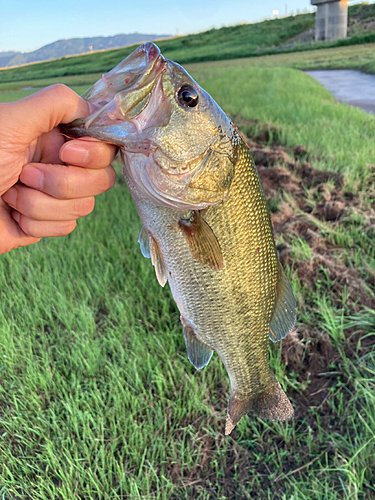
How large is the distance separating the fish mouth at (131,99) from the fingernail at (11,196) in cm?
57

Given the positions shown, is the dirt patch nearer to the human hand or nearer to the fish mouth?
the human hand

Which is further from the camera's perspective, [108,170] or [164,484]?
[164,484]

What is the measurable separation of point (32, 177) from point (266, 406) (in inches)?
58.2

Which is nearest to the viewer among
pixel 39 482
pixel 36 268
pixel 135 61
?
pixel 135 61

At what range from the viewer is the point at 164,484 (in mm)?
1771

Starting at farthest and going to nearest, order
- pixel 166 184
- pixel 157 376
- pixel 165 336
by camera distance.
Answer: pixel 165 336 < pixel 157 376 < pixel 166 184

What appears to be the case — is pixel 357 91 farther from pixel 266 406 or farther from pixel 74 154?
pixel 74 154

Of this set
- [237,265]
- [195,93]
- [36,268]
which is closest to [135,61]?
[195,93]

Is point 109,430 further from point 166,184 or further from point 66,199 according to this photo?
point 166,184

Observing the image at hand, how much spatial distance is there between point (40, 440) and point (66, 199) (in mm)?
1385

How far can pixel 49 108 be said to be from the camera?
47.1 inches

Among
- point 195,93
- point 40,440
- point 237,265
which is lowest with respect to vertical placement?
point 40,440

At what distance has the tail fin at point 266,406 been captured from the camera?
1595 mm

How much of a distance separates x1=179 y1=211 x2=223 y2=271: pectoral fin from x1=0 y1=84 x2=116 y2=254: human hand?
0.41 meters
